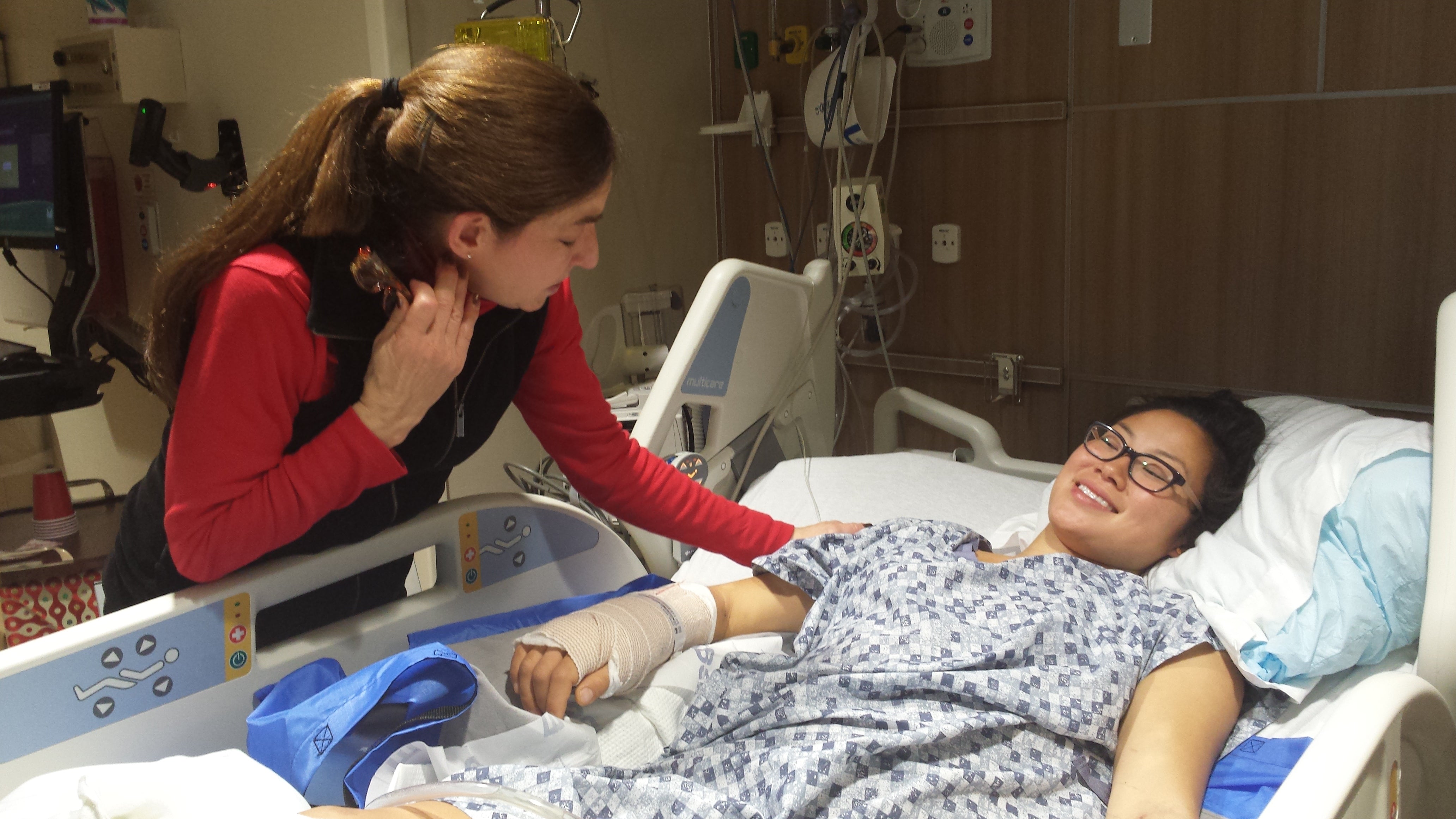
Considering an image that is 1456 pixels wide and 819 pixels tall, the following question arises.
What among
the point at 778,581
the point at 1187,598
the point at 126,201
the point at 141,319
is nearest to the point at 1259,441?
the point at 1187,598

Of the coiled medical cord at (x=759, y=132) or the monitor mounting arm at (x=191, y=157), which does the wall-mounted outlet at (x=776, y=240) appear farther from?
the monitor mounting arm at (x=191, y=157)

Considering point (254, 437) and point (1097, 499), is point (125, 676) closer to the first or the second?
point (254, 437)

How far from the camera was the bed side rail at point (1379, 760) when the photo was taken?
0.91m

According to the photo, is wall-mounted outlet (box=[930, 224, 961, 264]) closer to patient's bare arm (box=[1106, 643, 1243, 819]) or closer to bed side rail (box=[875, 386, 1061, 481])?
bed side rail (box=[875, 386, 1061, 481])

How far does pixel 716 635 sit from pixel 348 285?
0.68m

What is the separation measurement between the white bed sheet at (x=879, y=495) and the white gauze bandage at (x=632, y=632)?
1.08ft

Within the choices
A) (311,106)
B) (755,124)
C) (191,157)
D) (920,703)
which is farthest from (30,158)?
(920,703)

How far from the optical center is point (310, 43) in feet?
8.37

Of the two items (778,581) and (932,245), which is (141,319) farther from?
(778,581)

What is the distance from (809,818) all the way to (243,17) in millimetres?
2602

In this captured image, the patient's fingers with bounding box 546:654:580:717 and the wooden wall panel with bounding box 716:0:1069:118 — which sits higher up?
the wooden wall panel with bounding box 716:0:1069:118

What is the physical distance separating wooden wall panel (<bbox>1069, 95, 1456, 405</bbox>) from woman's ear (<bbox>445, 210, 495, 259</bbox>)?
192 cm

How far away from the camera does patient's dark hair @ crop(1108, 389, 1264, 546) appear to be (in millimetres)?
1530

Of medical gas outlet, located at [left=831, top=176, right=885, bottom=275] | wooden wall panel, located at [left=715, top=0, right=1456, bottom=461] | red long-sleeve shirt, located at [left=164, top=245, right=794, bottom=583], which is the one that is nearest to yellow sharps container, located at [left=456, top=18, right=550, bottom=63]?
medical gas outlet, located at [left=831, top=176, right=885, bottom=275]
